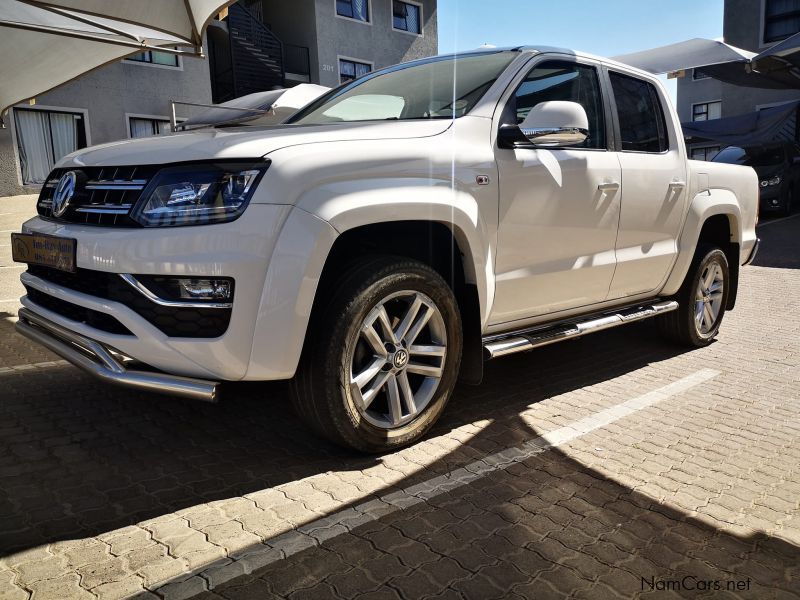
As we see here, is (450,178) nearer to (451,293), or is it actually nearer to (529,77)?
(451,293)

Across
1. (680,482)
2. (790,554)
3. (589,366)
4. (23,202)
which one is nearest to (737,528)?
(790,554)

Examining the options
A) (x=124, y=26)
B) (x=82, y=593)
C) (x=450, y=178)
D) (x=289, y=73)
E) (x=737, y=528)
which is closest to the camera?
(x=82, y=593)

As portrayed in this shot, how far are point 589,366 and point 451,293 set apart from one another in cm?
206

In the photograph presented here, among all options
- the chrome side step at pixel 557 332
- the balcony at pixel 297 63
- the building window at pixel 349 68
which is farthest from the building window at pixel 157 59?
the chrome side step at pixel 557 332

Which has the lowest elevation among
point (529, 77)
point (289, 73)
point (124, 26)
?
point (529, 77)

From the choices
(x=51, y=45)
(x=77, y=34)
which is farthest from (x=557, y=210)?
(x=51, y=45)

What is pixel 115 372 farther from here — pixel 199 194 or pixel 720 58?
pixel 720 58

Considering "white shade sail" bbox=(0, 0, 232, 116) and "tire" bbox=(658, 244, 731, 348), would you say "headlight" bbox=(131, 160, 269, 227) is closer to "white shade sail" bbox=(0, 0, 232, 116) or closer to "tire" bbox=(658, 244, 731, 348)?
"tire" bbox=(658, 244, 731, 348)

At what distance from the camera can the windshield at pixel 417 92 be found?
3.46 m

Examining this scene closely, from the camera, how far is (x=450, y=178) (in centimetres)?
301

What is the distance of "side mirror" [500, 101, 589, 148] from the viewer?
3.17 metres

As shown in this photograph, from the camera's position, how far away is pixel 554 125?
3162 mm

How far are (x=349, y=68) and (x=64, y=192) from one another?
21132mm

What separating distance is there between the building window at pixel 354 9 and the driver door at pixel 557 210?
20234 millimetres
